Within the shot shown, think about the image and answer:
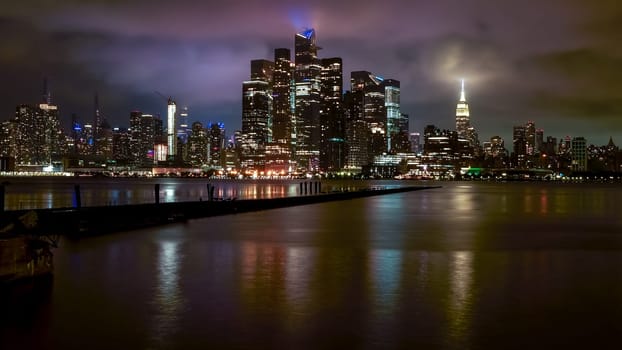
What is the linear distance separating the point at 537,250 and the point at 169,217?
65.3 ft

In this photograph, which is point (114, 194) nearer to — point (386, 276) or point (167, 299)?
point (386, 276)

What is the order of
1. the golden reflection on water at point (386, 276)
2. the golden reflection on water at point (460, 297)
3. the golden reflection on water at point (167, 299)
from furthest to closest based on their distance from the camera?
the golden reflection on water at point (386, 276)
the golden reflection on water at point (460, 297)
the golden reflection on water at point (167, 299)

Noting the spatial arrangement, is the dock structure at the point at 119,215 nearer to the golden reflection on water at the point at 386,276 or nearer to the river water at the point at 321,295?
the river water at the point at 321,295

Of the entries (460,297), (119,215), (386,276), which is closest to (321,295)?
(460,297)

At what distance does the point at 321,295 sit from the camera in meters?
13.2

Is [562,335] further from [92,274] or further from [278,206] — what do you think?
[278,206]

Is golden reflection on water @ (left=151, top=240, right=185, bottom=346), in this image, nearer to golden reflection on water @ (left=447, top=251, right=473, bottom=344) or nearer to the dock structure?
the dock structure

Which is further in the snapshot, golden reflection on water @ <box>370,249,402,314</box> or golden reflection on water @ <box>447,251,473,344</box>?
golden reflection on water @ <box>370,249,402,314</box>

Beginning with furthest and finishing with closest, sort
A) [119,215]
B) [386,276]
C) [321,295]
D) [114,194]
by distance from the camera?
1. [114,194]
2. [119,215]
3. [386,276]
4. [321,295]

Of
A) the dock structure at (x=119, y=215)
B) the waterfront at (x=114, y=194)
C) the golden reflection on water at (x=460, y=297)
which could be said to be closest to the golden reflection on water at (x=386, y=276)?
the golden reflection on water at (x=460, y=297)

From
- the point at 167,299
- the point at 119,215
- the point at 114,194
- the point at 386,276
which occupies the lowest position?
the point at 114,194

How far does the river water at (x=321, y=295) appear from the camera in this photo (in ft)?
Answer: 31.9

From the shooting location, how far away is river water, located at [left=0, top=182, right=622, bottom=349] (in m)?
9.73

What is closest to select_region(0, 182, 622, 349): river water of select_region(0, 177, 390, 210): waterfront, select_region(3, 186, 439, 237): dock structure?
select_region(3, 186, 439, 237): dock structure
